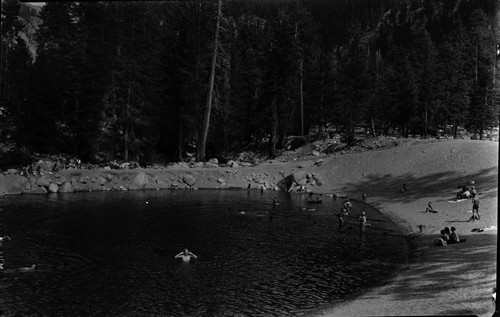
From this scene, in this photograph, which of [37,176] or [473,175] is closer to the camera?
[473,175]

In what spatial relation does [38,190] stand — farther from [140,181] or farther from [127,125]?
[127,125]

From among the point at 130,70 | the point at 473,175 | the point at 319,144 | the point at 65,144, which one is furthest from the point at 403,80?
the point at 65,144

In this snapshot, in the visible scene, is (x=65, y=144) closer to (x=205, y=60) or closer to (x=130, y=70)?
(x=130, y=70)

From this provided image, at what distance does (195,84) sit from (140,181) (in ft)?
59.7

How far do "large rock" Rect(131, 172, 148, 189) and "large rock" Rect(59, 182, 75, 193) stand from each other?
5.71 meters

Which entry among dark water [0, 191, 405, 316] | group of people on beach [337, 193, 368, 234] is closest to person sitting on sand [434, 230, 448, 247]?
dark water [0, 191, 405, 316]

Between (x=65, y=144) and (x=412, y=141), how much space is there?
42.1 meters

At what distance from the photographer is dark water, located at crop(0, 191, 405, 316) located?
15664 mm

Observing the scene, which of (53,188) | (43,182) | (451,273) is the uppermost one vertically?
(43,182)

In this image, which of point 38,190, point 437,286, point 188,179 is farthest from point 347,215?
point 38,190

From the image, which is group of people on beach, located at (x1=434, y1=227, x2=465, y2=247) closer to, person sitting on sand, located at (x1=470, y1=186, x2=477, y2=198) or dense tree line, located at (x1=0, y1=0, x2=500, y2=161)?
person sitting on sand, located at (x1=470, y1=186, x2=477, y2=198)

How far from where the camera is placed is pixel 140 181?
144 feet

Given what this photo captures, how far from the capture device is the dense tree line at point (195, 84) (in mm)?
50469

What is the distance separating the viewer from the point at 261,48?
7881 centimetres
